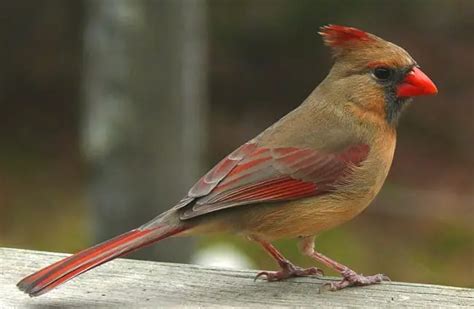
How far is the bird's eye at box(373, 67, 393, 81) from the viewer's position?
3.79 metres

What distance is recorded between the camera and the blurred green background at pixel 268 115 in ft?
25.0

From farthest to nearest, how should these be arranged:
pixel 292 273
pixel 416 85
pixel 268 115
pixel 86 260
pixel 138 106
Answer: pixel 268 115 → pixel 138 106 → pixel 416 85 → pixel 292 273 → pixel 86 260

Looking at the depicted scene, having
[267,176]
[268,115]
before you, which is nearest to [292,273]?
[267,176]

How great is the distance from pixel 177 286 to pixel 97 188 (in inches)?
79.0

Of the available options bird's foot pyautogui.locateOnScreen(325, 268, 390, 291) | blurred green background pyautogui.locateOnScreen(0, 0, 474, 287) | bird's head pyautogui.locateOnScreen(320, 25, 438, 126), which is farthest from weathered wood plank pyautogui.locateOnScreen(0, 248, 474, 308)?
blurred green background pyautogui.locateOnScreen(0, 0, 474, 287)

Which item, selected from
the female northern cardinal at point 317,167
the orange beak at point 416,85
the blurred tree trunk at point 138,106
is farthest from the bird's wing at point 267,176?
the blurred tree trunk at point 138,106

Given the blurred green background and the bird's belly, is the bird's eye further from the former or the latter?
the blurred green background

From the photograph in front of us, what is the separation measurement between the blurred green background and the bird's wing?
135 inches

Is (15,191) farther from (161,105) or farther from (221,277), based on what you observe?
(221,277)

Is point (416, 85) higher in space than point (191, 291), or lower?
higher

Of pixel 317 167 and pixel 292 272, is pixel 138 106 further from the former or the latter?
pixel 292 272

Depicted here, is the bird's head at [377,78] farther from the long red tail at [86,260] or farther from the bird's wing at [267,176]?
the long red tail at [86,260]

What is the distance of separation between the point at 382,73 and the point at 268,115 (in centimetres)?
567

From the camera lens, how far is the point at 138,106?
490cm
